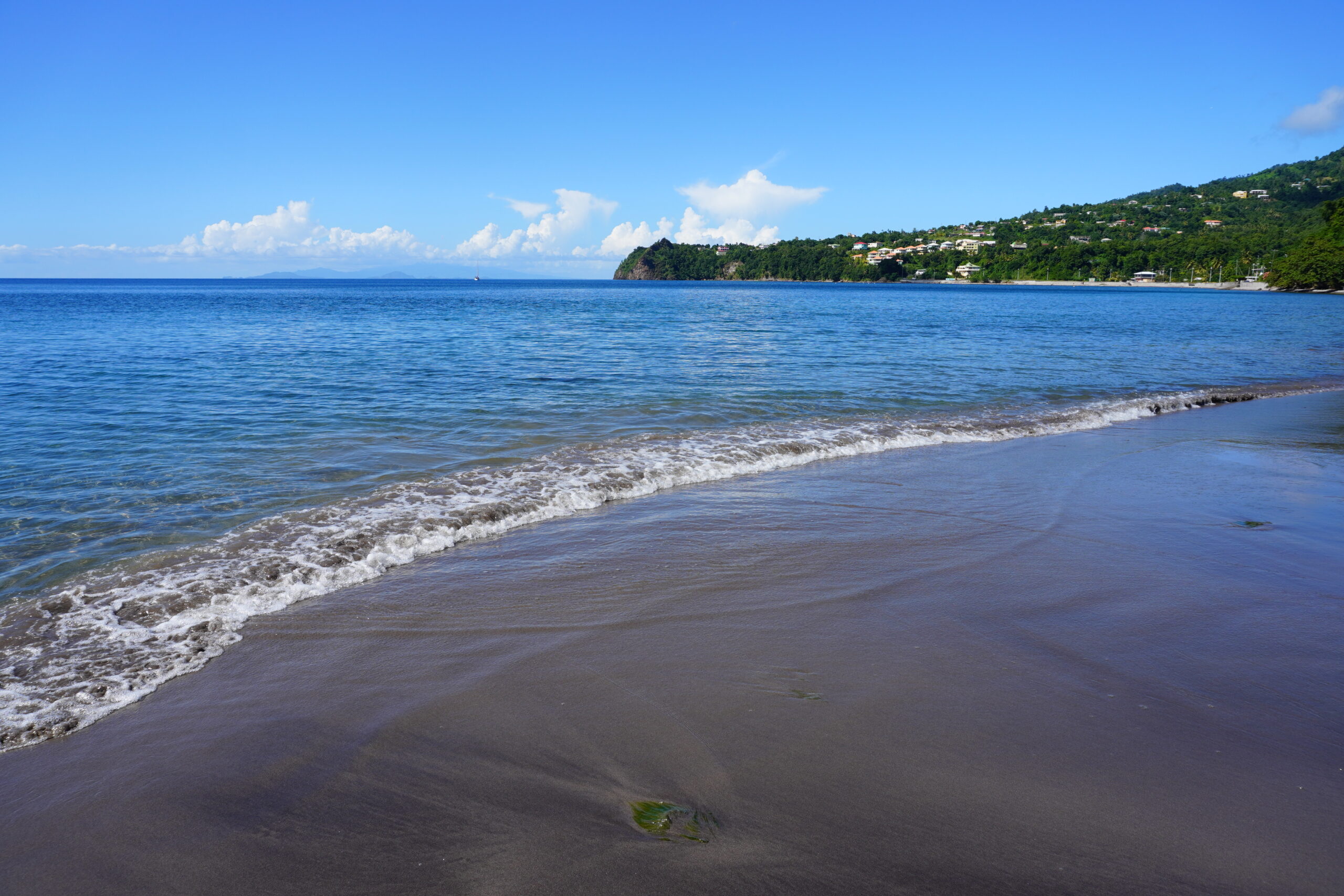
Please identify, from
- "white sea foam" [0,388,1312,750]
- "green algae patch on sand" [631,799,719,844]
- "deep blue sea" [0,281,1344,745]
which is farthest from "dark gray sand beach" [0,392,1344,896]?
"deep blue sea" [0,281,1344,745]

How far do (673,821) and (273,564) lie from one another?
4.30 meters

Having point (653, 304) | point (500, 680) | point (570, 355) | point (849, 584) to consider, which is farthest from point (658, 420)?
point (653, 304)

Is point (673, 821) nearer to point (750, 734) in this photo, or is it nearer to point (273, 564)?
point (750, 734)

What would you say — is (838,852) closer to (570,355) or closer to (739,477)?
(739,477)

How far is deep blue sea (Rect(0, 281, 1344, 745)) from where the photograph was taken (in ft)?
17.1

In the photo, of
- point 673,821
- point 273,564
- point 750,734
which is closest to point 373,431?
point 273,564

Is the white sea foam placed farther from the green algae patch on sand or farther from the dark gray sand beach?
the green algae patch on sand

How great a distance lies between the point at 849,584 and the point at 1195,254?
18007 centimetres

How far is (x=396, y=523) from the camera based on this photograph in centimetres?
674

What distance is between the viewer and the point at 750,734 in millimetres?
3557

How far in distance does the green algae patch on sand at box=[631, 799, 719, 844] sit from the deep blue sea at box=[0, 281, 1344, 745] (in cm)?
304

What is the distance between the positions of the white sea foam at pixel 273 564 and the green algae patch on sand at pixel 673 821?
3003 mm

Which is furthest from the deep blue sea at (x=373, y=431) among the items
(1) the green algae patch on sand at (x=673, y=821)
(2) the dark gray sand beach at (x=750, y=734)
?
(1) the green algae patch on sand at (x=673, y=821)

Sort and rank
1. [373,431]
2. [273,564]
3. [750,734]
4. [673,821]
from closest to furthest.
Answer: [673,821], [750,734], [273,564], [373,431]
